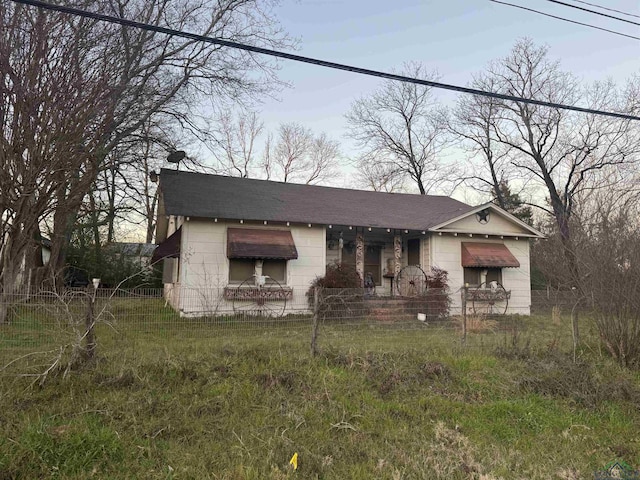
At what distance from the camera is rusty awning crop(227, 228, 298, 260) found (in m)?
11.7

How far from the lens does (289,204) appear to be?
1427 cm

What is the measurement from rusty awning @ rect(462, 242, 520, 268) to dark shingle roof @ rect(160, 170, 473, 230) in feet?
4.52

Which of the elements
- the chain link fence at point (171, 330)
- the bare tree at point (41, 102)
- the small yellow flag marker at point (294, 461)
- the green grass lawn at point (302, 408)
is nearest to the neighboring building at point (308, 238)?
the chain link fence at point (171, 330)

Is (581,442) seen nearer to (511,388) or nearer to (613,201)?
(511,388)

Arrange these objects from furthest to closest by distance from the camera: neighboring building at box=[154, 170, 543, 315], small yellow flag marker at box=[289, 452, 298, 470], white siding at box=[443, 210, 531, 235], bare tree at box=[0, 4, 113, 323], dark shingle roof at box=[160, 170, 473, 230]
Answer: white siding at box=[443, 210, 531, 235] < dark shingle roof at box=[160, 170, 473, 230] < neighboring building at box=[154, 170, 543, 315] < bare tree at box=[0, 4, 113, 323] < small yellow flag marker at box=[289, 452, 298, 470]

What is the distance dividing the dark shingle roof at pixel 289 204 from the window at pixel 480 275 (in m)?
2.22

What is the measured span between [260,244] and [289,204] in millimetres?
2720

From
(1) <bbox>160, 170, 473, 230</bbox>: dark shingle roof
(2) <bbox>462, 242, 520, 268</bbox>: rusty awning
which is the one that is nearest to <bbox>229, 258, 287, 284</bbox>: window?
(1) <bbox>160, 170, 473, 230</bbox>: dark shingle roof

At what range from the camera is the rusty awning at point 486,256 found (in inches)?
555

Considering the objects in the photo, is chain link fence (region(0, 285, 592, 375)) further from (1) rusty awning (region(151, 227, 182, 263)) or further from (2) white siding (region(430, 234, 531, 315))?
(1) rusty awning (region(151, 227, 182, 263))

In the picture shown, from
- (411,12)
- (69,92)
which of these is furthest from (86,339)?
(411,12)

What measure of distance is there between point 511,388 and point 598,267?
270 cm

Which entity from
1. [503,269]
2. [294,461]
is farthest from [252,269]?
[503,269]

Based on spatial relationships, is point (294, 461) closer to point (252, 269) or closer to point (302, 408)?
point (302, 408)
